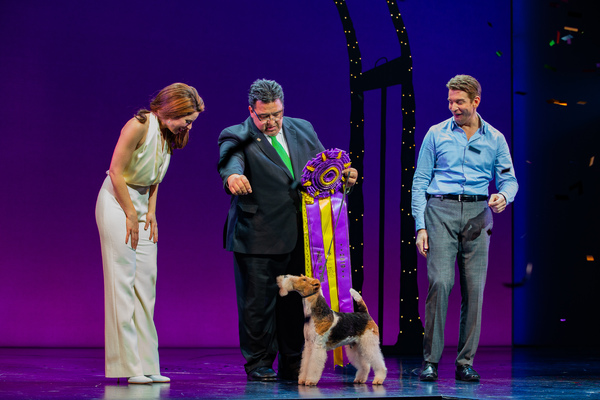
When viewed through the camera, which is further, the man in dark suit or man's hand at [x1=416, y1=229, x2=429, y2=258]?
man's hand at [x1=416, y1=229, x2=429, y2=258]

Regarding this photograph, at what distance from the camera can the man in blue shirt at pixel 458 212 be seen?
3.36 metres

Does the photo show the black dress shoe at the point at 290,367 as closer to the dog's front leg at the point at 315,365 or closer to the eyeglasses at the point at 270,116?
the dog's front leg at the point at 315,365

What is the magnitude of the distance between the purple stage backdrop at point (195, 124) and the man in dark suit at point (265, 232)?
5.45 feet

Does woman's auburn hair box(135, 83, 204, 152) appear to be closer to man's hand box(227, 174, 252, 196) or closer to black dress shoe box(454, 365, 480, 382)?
man's hand box(227, 174, 252, 196)

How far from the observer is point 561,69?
19.3 ft

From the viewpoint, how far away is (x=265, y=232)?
3328 mm

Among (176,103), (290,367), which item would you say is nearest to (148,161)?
(176,103)

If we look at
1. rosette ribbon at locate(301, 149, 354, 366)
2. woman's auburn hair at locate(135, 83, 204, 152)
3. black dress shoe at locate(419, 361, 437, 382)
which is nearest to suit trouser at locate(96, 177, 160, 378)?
woman's auburn hair at locate(135, 83, 204, 152)

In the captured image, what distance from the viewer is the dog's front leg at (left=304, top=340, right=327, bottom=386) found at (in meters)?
3.03

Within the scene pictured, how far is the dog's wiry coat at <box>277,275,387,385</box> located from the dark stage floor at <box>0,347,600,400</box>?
0.29ft

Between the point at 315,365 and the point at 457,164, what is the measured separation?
120 centimetres

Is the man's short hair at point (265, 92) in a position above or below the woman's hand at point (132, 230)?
above

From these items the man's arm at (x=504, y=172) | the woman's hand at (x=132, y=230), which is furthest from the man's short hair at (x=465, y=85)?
the woman's hand at (x=132, y=230)

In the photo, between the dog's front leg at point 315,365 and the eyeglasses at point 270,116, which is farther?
the eyeglasses at point 270,116
